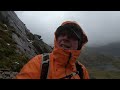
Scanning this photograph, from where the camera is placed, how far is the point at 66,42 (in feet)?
12.4

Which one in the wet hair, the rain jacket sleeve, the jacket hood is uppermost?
the wet hair

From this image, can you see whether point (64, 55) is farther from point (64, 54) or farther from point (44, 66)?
point (44, 66)

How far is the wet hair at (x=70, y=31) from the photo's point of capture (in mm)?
3852

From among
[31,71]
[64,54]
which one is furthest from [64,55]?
[31,71]

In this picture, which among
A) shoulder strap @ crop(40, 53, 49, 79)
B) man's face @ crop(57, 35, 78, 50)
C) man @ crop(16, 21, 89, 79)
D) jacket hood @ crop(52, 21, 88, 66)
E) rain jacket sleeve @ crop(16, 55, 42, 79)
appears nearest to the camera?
rain jacket sleeve @ crop(16, 55, 42, 79)

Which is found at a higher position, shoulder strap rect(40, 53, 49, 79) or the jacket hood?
the jacket hood

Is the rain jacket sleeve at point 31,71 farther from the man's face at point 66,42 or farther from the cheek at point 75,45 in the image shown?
the cheek at point 75,45

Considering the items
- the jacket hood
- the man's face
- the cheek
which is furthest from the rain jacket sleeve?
the cheek

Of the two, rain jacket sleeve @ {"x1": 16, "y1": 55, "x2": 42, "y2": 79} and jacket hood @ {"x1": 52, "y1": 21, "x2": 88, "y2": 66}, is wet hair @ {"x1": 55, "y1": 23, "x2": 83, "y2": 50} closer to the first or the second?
jacket hood @ {"x1": 52, "y1": 21, "x2": 88, "y2": 66}

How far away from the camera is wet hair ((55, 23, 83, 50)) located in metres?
3.85

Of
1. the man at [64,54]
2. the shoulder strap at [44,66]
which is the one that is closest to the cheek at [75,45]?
the man at [64,54]

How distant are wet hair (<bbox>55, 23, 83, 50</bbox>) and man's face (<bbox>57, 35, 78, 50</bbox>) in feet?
0.14

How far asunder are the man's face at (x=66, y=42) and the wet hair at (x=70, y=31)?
43 mm
